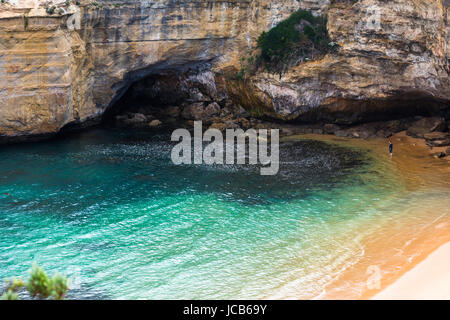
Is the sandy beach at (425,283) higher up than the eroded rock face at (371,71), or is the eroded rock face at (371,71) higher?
the eroded rock face at (371,71)

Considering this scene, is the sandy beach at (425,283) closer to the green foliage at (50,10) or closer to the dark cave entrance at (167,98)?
the dark cave entrance at (167,98)

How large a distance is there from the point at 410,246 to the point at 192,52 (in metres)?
23.1

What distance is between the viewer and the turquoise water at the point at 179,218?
776 inches

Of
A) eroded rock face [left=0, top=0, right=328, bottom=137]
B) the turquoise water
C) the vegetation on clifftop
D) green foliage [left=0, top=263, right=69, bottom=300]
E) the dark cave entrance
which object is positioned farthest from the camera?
the dark cave entrance

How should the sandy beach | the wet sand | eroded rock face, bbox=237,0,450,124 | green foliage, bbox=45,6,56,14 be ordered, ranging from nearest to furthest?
the sandy beach < the wet sand < eroded rock face, bbox=237,0,450,124 < green foliage, bbox=45,6,56,14

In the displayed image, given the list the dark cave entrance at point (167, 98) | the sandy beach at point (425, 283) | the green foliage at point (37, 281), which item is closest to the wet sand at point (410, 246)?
the sandy beach at point (425, 283)

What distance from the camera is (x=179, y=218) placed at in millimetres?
24938

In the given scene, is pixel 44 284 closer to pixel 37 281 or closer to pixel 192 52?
pixel 37 281

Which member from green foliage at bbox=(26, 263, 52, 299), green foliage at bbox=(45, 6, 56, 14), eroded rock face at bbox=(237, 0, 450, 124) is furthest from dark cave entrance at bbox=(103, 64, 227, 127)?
green foliage at bbox=(26, 263, 52, 299)

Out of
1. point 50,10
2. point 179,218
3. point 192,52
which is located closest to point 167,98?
point 192,52

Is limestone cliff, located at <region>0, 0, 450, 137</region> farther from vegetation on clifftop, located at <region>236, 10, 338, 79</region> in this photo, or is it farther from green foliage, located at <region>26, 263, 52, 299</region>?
green foliage, located at <region>26, 263, 52, 299</region>

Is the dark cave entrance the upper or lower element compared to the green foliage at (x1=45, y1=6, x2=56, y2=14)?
lower

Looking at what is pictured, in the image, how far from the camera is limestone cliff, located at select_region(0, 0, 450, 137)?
32094mm

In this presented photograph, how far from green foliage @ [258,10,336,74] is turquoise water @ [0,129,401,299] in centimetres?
602
